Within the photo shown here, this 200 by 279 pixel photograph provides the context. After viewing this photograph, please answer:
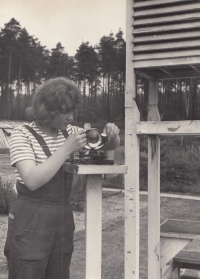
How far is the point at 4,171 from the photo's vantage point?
8.55 m

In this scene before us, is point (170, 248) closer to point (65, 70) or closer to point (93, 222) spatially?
point (93, 222)

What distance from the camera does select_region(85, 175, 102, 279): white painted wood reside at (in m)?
1.74

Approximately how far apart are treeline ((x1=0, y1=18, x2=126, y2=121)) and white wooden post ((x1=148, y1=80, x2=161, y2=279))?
1.16 m

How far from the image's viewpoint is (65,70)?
6543 mm

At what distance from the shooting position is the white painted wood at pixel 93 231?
174cm

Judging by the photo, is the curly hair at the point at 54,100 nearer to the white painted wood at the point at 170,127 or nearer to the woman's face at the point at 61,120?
the woman's face at the point at 61,120

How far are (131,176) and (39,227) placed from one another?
0.72 metres

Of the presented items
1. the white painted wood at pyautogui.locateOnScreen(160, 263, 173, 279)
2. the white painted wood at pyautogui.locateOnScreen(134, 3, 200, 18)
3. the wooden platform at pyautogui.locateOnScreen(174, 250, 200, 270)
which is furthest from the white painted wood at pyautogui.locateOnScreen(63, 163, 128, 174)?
the wooden platform at pyautogui.locateOnScreen(174, 250, 200, 270)

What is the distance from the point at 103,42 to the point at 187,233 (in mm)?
2901

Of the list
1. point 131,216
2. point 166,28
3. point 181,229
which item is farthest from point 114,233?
point 166,28

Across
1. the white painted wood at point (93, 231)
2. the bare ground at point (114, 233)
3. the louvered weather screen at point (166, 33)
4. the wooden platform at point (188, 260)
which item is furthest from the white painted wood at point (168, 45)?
the bare ground at point (114, 233)

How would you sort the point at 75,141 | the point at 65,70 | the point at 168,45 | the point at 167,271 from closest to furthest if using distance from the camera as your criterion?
the point at 75,141 < the point at 168,45 < the point at 167,271 < the point at 65,70

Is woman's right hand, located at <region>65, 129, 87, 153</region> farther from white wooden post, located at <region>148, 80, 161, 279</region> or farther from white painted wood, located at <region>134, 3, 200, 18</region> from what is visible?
white wooden post, located at <region>148, 80, 161, 279</region>

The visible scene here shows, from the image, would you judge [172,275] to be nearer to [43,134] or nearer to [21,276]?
[21,276]
